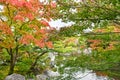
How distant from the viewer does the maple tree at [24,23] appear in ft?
29.7

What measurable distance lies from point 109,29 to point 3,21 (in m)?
3.69

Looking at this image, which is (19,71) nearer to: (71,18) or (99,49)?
(99,49)

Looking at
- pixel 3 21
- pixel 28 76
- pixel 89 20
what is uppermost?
pixel 3 21

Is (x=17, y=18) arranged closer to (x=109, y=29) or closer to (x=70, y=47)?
(x=109, y=29)

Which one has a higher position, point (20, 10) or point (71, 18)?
point (20, 10)

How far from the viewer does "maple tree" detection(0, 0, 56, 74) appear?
9039mm

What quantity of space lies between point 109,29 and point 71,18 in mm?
4181

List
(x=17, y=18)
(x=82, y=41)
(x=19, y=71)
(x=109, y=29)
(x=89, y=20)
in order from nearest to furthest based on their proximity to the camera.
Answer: (x=89, y=20), (x=17, y=18), (x=109, y=29), (x=19, y=71), (x=82, y=41)

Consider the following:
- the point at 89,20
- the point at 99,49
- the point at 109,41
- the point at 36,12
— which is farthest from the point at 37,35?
the point at 89,20

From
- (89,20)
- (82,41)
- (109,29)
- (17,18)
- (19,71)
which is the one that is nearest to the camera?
(89,20)

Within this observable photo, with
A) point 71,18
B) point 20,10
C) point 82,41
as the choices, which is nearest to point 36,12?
point 20,10

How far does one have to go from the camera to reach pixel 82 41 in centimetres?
1323

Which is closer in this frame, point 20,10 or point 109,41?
point 109,41

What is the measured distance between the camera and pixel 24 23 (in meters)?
9.59
